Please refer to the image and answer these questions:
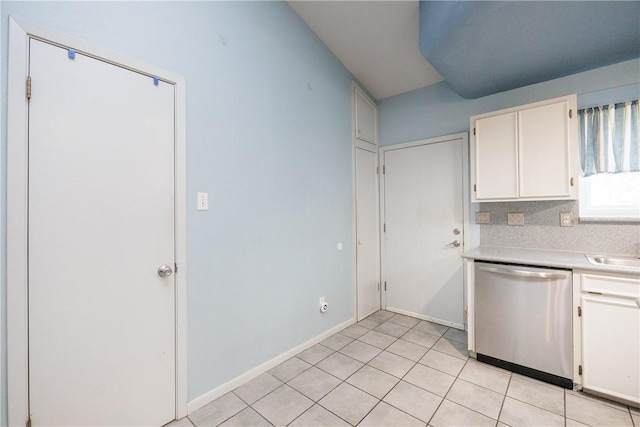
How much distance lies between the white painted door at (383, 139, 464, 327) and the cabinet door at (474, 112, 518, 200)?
1.47 ft

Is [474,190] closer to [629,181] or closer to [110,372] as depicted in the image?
→ [629,181]

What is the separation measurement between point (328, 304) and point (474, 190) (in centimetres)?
179

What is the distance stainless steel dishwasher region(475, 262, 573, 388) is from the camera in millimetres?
1913

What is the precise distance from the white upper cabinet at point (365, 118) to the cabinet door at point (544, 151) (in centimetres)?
155

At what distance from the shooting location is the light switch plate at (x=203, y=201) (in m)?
1.80

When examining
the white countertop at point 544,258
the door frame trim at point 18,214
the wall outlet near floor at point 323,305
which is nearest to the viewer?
the door frame trim at point 18,214

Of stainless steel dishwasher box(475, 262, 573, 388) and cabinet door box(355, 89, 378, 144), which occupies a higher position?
cabinet door box(355, 89, 378, 144)

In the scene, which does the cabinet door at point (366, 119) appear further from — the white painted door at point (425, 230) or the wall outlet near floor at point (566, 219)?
the wall outlet near floor at point (566, 219)

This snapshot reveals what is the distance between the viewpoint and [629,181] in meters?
2.18

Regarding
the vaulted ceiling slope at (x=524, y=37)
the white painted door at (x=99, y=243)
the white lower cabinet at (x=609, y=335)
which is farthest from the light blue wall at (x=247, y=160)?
the white lower cabinet at (x=609, y=335)

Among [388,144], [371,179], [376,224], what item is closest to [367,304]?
[376,224]

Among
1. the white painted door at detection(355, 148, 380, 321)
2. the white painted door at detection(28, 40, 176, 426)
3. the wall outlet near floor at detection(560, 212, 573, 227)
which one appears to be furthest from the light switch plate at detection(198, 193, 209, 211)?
the wall outlet near floor at detection(560, 212, 573, 227)

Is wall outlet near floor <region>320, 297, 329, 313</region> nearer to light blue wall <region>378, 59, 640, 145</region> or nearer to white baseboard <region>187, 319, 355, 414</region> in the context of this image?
white baseboard <region>187, 319, 355, 414</region>

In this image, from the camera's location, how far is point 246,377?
81.5 inches
